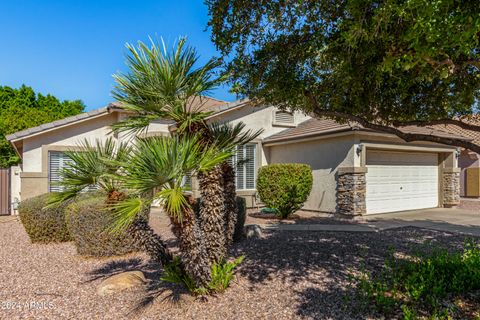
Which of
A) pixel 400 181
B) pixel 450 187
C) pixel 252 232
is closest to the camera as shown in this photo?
pixel 252 232

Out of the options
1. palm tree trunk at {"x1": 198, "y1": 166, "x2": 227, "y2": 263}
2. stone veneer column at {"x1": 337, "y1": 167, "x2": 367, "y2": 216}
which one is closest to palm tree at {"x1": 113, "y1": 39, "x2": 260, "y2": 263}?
palm tree trunk at {"x1": 198, "y1": 166, "x2": 227, "y2": 263}

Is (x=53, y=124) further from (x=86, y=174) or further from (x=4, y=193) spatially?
(x=86, y=174)

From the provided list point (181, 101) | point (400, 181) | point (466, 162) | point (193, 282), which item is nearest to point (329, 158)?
point (400, 181)

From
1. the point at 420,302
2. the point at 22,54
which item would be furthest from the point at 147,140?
the point at 22,54

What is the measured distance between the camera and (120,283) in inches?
217

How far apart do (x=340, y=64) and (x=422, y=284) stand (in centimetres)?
343

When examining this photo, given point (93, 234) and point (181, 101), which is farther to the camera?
point (93, 234)

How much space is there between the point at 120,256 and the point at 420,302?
583 cm

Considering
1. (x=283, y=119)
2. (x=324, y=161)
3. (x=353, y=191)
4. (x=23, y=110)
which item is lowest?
(x=353, y=191)

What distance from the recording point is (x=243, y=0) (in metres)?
5.75

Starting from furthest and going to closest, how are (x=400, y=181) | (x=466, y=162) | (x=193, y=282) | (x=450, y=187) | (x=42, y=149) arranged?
(x=466, y=162) → (x=450, y=187) → (x=400, y=181) → (x=42, y=149) → (x=193, y=282)

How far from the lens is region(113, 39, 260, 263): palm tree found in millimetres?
4414

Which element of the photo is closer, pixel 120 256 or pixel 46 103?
pixel 120 256

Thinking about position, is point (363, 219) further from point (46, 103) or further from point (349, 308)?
point (46, 103)
